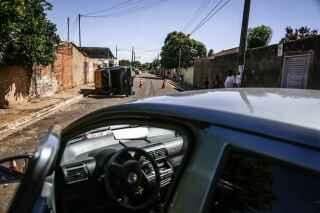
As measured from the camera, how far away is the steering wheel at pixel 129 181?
2047 millimetres

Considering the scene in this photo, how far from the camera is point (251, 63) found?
50.6 feet

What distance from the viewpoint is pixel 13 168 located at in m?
2.45

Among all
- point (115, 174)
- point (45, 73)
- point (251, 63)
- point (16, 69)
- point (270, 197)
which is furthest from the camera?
point (45, 73)

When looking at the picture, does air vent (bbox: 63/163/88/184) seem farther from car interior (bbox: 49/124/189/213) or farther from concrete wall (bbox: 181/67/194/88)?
concrete wall (bbox: 181/67/194/88)

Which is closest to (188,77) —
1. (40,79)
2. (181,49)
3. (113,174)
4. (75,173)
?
(181,49)

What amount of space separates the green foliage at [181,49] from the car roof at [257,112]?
48197 mm

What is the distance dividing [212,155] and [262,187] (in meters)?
0.21

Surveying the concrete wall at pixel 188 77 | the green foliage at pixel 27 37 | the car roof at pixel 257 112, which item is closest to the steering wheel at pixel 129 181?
the car roof at pixel 257 112

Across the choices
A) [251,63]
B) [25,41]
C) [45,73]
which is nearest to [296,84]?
[251,63]

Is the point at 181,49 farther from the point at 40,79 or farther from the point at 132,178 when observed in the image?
the point at 132,178

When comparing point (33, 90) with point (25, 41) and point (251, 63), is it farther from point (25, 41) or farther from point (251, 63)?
point (251, 63)

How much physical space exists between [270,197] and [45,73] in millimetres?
17627

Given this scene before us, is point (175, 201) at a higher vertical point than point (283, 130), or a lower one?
lower

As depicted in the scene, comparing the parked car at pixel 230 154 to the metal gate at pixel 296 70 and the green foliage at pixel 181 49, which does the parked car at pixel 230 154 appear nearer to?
the metal gate at pixel 296 70
